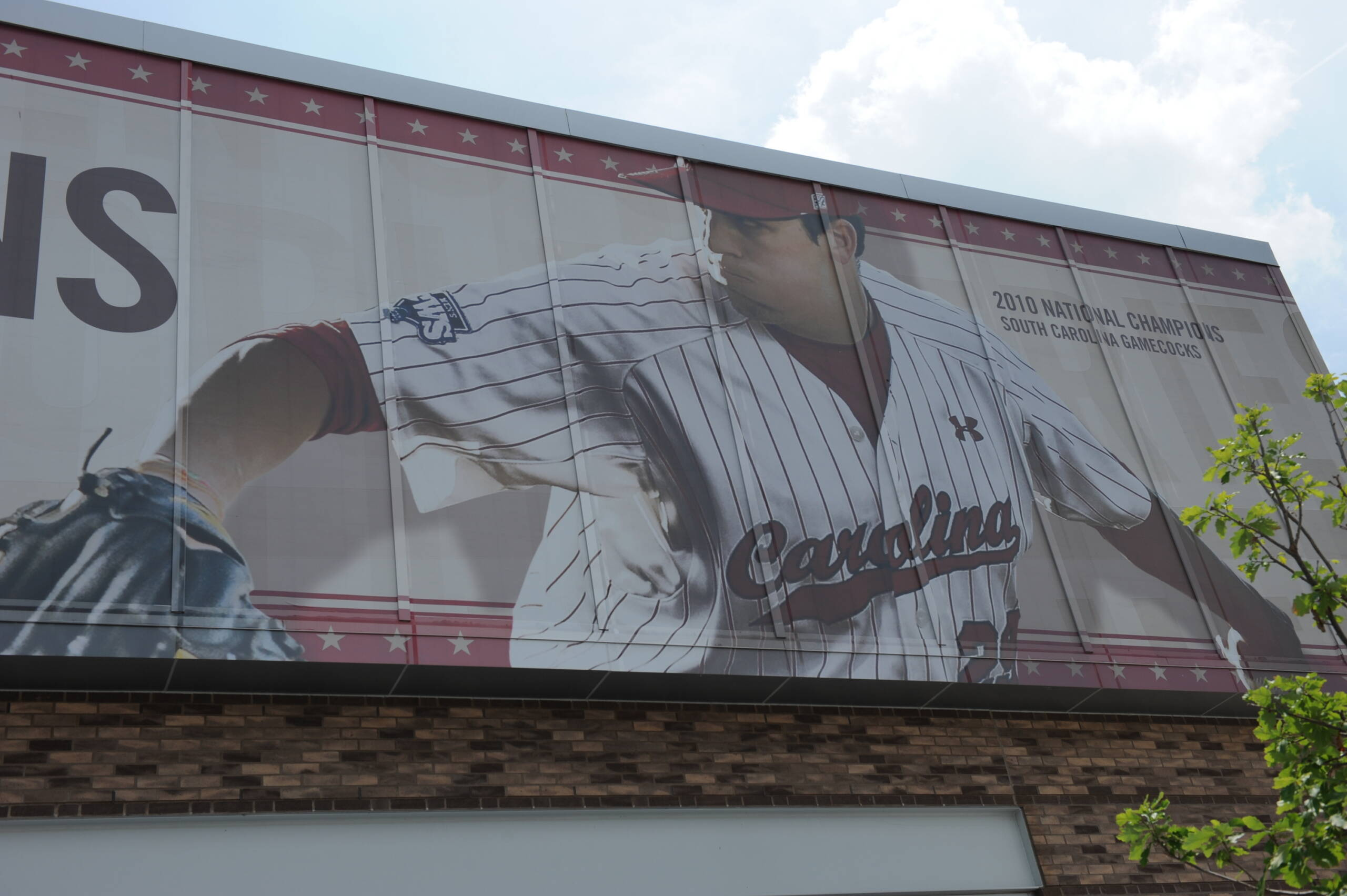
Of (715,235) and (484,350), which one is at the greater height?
(715,235)

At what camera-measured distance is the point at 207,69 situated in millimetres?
11055

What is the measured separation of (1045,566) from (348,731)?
6669 mm

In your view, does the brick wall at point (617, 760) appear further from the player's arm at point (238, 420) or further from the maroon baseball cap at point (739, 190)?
the maroon baseball cap at point (739, 190)

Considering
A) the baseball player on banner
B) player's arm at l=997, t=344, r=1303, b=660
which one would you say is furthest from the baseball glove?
player's arm at l=997, t=344, r=1303, b=660

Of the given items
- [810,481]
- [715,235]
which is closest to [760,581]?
[810,481]

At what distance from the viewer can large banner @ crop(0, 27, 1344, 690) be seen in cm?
891

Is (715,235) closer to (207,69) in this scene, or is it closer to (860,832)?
(207,69)

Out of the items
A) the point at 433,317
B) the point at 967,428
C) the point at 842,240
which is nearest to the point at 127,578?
the point at 433,317

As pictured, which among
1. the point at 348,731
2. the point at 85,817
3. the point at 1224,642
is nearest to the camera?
the point at 85,817

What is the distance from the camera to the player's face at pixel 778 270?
40.3ft

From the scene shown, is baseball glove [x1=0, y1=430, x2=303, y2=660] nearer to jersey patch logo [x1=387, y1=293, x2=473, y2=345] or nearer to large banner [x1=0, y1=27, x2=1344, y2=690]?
large banner [x1=0, y1=27, x2=1344, y2=690]

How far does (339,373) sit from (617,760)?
374 centimetres

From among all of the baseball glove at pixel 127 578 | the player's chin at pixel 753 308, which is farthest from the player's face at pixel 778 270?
the baseball glove at pixel 127 578

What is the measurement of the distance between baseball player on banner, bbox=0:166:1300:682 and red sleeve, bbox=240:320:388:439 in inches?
0.8
